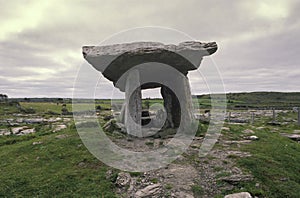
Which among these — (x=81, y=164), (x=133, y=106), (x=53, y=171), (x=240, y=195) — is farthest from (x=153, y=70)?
(x=240, y=195)

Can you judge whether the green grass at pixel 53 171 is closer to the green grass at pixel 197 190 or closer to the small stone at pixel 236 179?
the green grass at pixel 197 190

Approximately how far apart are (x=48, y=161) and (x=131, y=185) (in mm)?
3487

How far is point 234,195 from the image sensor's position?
20.2 ft

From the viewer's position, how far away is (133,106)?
484 inches

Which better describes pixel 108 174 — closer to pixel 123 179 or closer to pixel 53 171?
pixel 123 179

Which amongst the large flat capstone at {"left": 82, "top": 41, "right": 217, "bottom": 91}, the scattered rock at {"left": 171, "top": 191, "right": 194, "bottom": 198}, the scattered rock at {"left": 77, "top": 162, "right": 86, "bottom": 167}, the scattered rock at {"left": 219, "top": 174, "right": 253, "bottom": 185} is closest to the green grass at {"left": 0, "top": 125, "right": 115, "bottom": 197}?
the scattered rock at {"left": 77, "top": 162, "right": 86, "bottom": 167}

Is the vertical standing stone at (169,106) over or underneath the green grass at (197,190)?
over

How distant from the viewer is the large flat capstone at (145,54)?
10.8m

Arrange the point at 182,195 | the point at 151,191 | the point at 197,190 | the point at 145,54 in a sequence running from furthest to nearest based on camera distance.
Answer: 1. the point at 145,54
2. the point at 197,190
3. the point at 151,191
4. the point at 182,195

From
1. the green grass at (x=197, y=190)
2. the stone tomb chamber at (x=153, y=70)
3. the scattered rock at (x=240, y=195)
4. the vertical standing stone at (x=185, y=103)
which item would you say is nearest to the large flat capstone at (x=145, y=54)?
the stone tomb chamber at (x=153, y=70)

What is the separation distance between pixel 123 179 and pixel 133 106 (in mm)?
5609

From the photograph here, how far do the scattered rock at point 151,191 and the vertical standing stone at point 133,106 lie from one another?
208 inches

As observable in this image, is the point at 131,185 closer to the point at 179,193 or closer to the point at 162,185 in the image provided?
the point at 162,185

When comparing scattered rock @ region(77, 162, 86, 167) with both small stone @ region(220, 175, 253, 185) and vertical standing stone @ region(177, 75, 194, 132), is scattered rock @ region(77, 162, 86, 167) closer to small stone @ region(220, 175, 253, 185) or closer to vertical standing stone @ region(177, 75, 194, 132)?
small stone @ region(220, 175, 253, 185)
